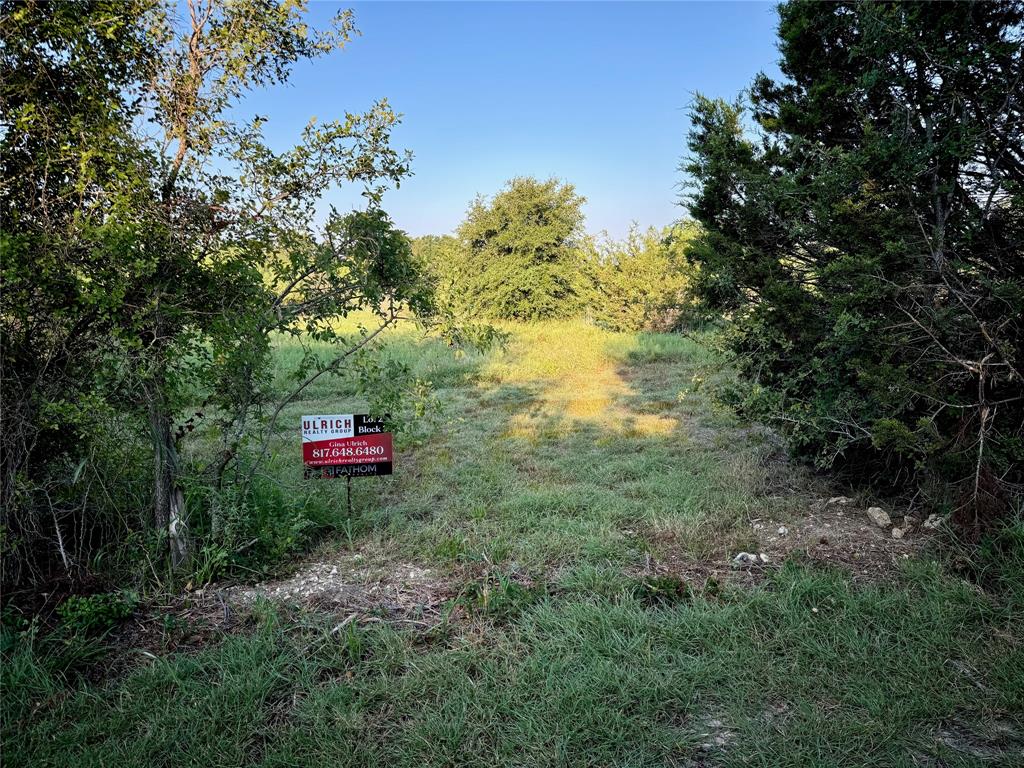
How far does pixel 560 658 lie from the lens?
2.96 metres

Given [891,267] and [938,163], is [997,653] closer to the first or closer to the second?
[891,267]

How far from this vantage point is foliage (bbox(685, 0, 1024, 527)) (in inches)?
154

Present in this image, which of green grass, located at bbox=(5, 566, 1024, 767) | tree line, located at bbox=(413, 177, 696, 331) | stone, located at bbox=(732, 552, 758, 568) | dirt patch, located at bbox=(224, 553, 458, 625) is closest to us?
green grass, located at bbox=(5, 566, 1024, 767)

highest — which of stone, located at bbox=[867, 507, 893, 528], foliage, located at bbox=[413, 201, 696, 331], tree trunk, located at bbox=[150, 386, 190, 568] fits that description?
foliage, located at bbox=[413, 201, 696, 331]

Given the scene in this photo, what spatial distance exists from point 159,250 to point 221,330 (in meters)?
0.53

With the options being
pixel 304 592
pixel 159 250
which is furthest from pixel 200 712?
pixel 159 250

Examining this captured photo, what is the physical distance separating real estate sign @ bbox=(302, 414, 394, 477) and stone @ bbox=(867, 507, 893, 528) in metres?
3.72

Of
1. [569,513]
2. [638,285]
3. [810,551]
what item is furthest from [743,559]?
[638,285]

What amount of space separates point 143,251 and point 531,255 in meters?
19.5

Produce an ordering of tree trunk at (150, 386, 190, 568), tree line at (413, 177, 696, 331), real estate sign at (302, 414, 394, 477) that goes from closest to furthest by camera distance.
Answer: tree trunk at (150, 386, 190, 568)
real estate sign at (302, 414, 394, 477)
tree line at (413, 177, 696, 331)

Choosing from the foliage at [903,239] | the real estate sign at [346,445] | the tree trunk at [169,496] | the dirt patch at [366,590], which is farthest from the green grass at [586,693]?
the real estate sign at [346,445]

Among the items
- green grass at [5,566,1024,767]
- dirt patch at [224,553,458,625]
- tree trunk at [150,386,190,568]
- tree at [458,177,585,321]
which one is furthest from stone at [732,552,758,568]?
tree at [458,177,585,321]

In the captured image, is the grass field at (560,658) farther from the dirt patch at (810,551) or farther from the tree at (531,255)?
the tree at (531,255)

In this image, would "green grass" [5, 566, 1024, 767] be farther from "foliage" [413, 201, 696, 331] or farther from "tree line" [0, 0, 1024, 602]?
"foliage" [413, 201, 696, 331]
